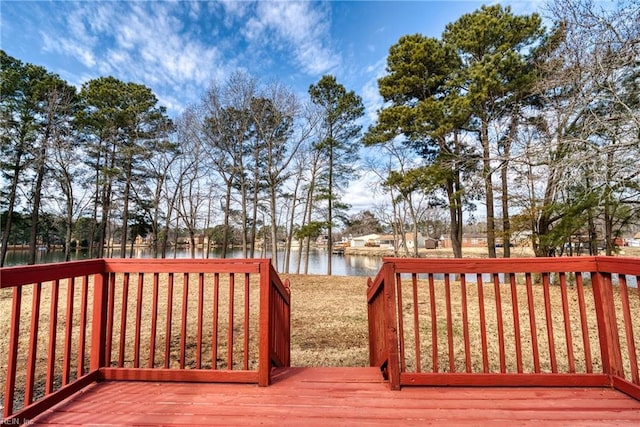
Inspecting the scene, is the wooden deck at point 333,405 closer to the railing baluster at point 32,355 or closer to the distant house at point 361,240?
the railing baluster at point 32,355

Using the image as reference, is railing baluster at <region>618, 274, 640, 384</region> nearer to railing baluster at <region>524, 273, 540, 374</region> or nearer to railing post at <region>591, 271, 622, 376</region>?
railing post at <region>591, 271, 622, 376</region>

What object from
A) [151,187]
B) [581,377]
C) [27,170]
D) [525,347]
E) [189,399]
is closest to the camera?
→ [189,399]

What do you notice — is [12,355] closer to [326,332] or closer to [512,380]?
[512,380]

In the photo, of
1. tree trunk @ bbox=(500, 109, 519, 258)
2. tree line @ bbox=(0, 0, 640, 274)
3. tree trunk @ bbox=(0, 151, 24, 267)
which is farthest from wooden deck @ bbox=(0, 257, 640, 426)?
tree trunk @ bbox=(0, 151, 24, 267)

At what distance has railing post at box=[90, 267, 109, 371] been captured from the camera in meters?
2.09

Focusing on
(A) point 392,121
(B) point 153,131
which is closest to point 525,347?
(A) point 392,121

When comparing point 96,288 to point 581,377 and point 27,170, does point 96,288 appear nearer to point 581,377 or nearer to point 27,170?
point 581,377

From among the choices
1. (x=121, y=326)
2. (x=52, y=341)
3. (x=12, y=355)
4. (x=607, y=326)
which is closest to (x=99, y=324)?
(x=121, y=326)

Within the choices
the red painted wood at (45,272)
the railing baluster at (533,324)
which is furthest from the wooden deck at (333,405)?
the red painted wood at (45,272)

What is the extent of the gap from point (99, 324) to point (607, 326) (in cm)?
359

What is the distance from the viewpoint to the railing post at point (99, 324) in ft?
6.86

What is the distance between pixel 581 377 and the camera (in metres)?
1.93

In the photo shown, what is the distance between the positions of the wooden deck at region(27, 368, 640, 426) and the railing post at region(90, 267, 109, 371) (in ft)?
0.57

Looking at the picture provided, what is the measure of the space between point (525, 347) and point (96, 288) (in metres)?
4.97
